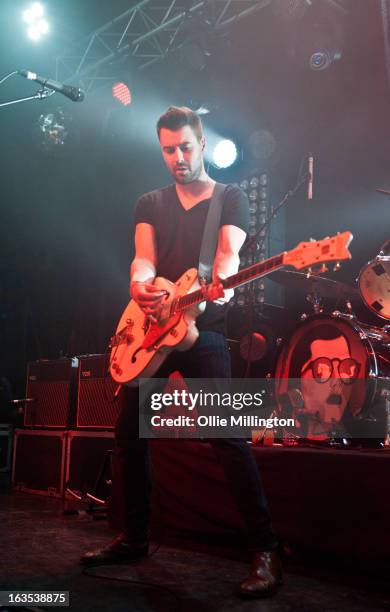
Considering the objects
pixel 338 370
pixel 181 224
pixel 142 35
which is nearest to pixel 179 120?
pixel 181 224

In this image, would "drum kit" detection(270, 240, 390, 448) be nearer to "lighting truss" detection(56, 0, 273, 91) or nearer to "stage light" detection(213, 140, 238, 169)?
"stage light" detection(213, 140, 238, 169)

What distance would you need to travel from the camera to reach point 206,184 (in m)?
2.63

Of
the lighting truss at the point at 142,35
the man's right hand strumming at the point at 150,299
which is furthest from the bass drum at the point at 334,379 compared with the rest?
the lighting truss at the point at 142,35

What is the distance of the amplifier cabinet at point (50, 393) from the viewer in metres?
4.98

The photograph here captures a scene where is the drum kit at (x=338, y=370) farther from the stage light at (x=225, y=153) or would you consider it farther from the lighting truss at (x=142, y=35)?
the lighting truss at (x=142, y=35)

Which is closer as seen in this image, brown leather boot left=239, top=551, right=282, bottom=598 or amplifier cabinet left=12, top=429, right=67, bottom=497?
brown leather boot left=239, top=551, right=282, bottom=598

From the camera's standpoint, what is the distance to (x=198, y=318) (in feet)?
7.58

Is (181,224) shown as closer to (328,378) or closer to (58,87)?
(328,378)

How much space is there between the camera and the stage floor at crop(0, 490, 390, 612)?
1.95 meters

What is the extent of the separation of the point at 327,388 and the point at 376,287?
79cm

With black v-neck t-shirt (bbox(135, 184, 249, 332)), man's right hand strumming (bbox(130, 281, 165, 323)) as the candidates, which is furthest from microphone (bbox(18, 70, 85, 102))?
man's right hand strumming (bbox(130, 281, 165, 323))

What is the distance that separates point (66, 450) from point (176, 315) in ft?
9.58

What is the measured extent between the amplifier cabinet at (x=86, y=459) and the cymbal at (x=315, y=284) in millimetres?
1850

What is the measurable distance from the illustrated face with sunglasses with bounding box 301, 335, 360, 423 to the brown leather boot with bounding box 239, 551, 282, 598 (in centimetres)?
A: 179
